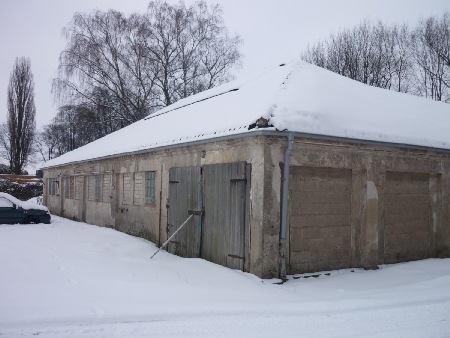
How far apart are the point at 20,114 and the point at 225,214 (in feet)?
119

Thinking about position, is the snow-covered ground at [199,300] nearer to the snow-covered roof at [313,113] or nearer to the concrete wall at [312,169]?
the concrete wall at [312,169]

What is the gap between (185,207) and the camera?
954 cm

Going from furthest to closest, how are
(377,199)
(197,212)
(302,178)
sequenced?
(197,212)
(377,199)
(302,178)

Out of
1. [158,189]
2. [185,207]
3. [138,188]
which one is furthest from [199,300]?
[138,188]

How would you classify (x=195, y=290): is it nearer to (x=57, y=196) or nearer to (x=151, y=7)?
(x=57, y=196)

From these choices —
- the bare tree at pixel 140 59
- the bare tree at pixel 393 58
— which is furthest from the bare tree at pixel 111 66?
the bare tree at pixel 393 58

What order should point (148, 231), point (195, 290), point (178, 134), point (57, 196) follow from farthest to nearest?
point (57, 196) < point (148, 231) < point (178, 134) < point (195, 290)

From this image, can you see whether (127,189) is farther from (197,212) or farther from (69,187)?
(69,187)

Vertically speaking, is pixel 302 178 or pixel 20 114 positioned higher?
pixel 20 114

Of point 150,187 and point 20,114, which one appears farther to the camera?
point 20,114

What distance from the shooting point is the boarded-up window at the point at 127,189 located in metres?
13.2

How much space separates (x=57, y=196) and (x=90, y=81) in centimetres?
824

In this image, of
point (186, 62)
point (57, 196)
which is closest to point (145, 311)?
point (57, 196)

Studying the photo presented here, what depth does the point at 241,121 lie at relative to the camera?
7.83 m
